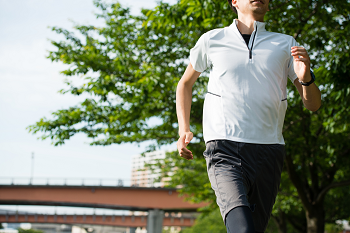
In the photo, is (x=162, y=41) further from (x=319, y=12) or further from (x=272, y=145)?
(x=272, y=145)

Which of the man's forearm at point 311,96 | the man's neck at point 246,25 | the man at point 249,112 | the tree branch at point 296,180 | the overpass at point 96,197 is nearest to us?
the man at point 249,112

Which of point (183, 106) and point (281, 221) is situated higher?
point (183, 106)

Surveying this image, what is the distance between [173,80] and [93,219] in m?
50.6

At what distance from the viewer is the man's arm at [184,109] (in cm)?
221

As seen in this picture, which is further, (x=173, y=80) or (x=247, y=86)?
(x=173, y=80)

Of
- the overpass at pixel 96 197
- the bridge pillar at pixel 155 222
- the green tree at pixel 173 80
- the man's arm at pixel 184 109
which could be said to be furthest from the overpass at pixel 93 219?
the man's arm at pixel 184 109

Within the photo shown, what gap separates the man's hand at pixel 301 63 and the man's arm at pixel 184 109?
24.5 inches

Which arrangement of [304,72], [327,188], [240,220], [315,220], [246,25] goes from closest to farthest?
[240,220] → [304,72] → [246,25] → [327,188] → [315,220]

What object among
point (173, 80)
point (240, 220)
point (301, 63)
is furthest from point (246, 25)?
point (173, 80)

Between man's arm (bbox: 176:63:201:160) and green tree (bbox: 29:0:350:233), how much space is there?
522 cm

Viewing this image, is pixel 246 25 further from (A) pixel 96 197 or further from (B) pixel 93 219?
(B) pixel 93 219

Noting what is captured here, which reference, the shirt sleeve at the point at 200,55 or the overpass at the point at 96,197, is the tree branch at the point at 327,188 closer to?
the shirt sleeve at the point at 200,55

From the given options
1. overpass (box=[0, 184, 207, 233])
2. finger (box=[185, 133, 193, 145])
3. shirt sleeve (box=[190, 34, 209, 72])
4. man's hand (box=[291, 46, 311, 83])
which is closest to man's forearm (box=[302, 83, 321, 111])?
man's hand (box=[291, 46, 311, 83])

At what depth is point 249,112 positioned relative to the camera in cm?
218
